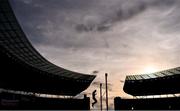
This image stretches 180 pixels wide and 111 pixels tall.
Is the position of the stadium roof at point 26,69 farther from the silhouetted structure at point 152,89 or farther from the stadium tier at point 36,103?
the silhouetted structure at point 152,89

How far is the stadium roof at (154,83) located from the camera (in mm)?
78250

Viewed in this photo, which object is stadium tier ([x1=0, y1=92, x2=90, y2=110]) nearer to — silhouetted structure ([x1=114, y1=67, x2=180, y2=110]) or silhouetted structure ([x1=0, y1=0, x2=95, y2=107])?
silhouetted structure ([x1=0, y1=0, x2=95, y2=107])

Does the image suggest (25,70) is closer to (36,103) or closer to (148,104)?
(36,103)

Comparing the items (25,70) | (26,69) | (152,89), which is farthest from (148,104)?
(25,70)

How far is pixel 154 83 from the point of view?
82125mm

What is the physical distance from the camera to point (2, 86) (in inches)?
2948

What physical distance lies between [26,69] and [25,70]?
51cm

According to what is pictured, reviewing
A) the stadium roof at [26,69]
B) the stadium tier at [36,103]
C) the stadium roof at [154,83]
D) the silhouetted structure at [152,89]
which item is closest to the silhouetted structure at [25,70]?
the stadium roof at [26,69]

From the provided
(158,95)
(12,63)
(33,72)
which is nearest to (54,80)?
(33,72)

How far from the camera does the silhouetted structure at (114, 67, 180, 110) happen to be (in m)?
77.5

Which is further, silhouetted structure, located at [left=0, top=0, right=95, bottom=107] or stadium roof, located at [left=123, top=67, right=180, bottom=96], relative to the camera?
stadium roof, located at [left=123, top=67, right=180, bottom=96]

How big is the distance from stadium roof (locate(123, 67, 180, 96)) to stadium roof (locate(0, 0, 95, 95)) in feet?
43.2

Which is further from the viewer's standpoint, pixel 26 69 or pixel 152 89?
pixel 152 89


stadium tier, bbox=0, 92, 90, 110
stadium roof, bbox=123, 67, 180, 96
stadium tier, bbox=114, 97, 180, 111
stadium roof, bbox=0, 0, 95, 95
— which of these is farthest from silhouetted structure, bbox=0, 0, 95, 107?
stadium tier, bbox=114, 97, 180, 111
